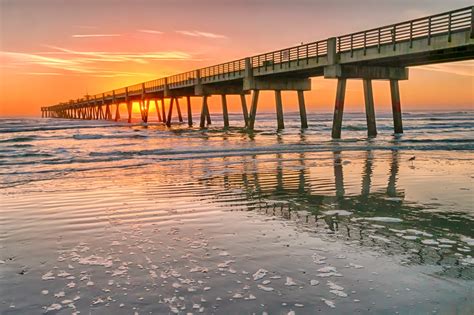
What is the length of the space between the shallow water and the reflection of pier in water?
27mm

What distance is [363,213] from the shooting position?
671 cm

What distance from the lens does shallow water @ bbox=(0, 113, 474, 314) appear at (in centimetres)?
354

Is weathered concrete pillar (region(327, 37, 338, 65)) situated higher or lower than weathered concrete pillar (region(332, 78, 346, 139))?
Result: higher

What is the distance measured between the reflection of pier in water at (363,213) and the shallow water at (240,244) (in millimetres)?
27

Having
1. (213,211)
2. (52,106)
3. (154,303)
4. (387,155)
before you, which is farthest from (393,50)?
(52,106)

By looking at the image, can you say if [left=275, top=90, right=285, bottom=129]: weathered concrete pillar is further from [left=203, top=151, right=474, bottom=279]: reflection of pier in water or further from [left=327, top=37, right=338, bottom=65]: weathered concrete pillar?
[left=203, top=151, right=474, bottom=279]: reflection of pier in water

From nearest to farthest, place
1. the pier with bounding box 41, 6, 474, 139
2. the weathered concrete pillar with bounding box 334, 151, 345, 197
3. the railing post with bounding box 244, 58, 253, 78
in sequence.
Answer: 1. the weathered concrete pillar with bounding box 334, 151, 345, 197
2. the pier with bounding box 41, 6, 474, 139
3. the railing post with bounding box 244, 58, 253, 78

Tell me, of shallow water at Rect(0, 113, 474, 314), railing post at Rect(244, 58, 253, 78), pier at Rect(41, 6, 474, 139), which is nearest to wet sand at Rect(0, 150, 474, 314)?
shallow water at Rect(0, 113, 474, 314)

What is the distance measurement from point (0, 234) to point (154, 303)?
3467mm

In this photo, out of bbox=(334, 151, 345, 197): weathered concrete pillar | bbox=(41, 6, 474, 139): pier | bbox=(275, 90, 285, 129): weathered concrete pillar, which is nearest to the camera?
bbox=(334, 151, 345, 197): weathered concrete pillar

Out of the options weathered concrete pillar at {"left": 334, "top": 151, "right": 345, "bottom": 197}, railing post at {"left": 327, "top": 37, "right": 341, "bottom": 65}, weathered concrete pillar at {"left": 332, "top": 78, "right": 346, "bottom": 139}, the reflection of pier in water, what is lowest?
weathered concrete pillar at {"left": 334, "top": 151, "right": 345, "bottom": 197}

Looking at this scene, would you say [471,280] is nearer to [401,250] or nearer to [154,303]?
[401,250]

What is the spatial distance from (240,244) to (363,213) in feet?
8.21

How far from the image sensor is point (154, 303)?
3.47 m
